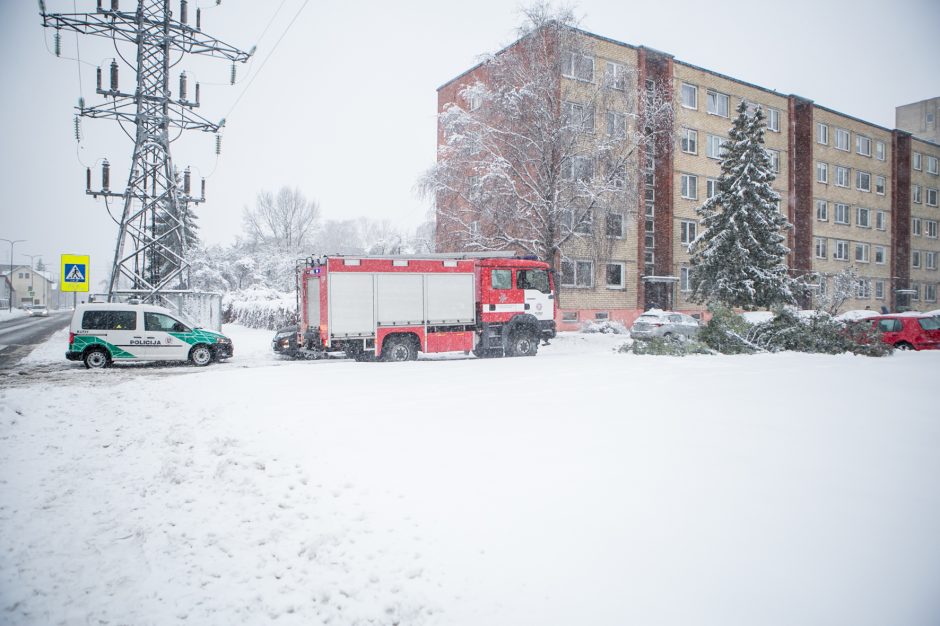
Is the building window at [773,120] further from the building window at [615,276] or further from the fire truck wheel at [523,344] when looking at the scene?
the fire truck wheel at [523,344]

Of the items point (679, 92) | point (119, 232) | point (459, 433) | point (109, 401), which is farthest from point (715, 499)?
point (679, 92)

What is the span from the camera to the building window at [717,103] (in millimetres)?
36188

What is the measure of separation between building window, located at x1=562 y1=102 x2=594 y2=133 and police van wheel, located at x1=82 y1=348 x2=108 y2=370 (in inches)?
682

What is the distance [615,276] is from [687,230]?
7.23m

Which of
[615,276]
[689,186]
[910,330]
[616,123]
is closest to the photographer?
[910,330]

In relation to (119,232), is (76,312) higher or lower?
lower

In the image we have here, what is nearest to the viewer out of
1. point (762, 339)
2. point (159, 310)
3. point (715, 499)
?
point (715, 499)

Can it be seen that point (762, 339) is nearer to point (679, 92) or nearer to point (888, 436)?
point (888, 436)

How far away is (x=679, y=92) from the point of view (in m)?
34.4

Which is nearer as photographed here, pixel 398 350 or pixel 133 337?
pixel 133 337

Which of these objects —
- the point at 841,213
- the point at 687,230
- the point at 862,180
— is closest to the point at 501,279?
the point at 687,230

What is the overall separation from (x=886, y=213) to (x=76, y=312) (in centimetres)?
5857

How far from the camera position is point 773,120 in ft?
130

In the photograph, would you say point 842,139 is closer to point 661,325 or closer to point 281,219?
point 661,325
